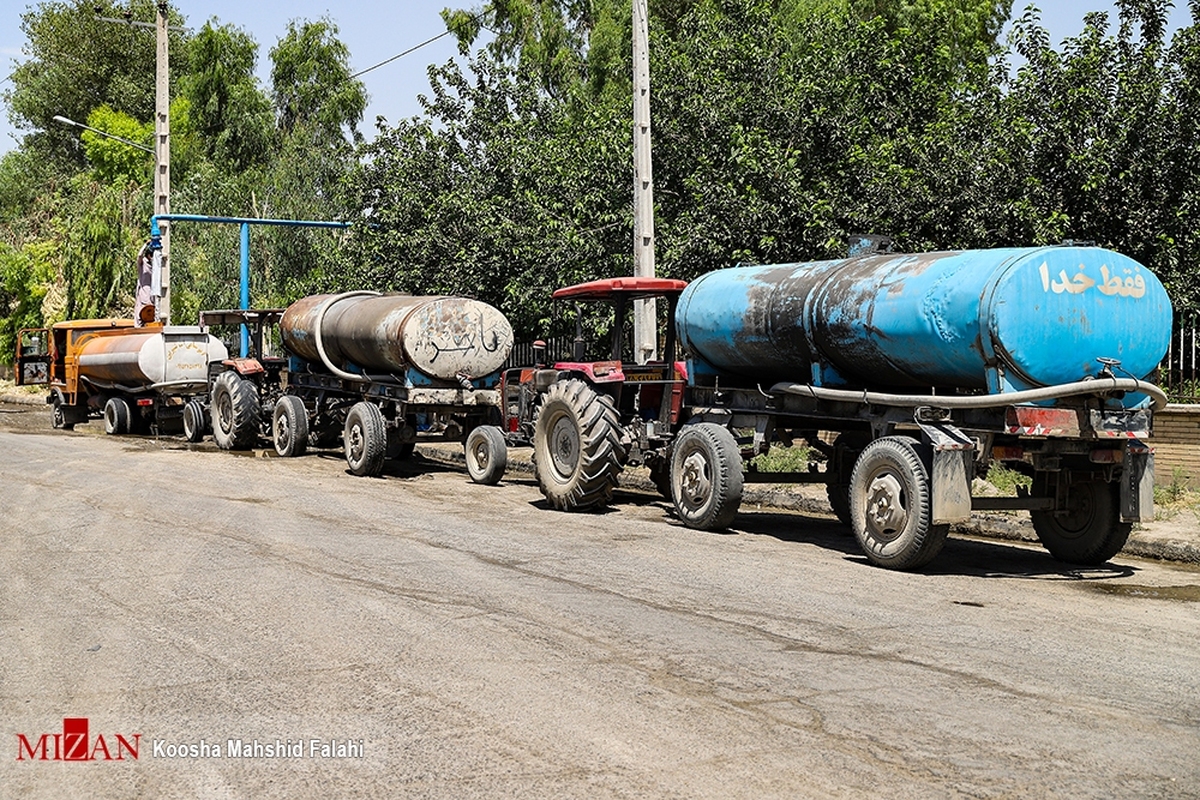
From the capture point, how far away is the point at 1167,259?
16.2 metres

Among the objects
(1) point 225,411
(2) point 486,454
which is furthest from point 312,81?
(2) point 486,454

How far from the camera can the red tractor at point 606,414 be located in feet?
47.2

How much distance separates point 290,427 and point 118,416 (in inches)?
346

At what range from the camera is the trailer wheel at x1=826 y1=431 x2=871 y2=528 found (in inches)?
523

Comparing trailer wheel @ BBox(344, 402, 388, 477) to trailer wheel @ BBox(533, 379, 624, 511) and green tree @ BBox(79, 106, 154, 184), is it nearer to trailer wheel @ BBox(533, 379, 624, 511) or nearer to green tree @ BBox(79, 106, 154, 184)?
trailer wheel @ BBox(533, 379, 624, 511)

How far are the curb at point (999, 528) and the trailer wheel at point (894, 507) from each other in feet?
8.65

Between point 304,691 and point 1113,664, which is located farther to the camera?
point 1113,664

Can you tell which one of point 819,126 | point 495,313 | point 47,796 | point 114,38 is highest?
point 114,38

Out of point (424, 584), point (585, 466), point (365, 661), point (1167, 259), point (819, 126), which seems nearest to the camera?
point (365, 661)

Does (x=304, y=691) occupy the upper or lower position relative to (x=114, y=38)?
lower

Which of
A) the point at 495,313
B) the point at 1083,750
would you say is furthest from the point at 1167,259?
the point at 1083,750

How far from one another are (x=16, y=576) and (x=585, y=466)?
6019 mm

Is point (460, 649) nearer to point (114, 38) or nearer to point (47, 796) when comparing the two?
point (47, 796)

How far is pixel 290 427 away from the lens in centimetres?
2169
